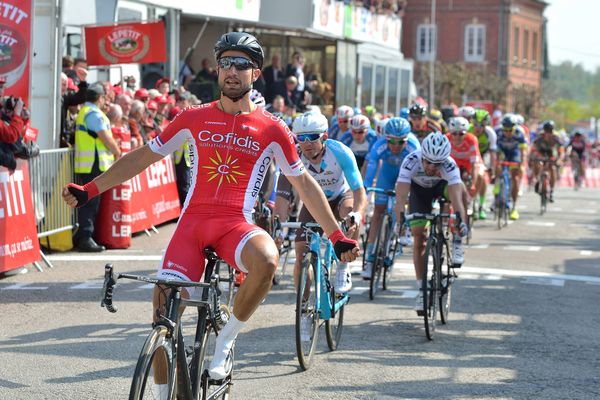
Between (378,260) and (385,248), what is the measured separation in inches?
6.2

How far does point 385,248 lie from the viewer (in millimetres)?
12727

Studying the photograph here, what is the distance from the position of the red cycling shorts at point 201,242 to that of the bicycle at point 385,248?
20.3 feet

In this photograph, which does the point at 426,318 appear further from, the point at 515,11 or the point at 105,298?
the point at 515,11

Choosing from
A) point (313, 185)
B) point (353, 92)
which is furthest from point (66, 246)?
point (353, 92)

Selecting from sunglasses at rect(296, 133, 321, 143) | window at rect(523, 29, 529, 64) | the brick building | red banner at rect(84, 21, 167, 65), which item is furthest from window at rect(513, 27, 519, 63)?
sunglasses at rect(296, 133, 321, 143)

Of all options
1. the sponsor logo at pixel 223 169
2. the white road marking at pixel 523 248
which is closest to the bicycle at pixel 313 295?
the sponsor logo at pixel 223 169

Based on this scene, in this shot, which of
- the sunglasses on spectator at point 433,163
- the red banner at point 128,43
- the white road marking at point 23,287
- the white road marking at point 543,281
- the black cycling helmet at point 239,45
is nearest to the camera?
the black cycling helmet at point 239,45

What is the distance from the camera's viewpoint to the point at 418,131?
16812mm

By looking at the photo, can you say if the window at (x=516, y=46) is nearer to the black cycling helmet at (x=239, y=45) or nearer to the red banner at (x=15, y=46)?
the red banner at (x=15, y=46)

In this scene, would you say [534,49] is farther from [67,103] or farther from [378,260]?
[378,260]

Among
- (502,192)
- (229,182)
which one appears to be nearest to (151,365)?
(229,182)

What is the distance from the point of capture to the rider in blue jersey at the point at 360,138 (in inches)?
627

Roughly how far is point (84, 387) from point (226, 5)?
2221 cm

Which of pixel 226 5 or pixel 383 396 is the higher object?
pixel 226 5
